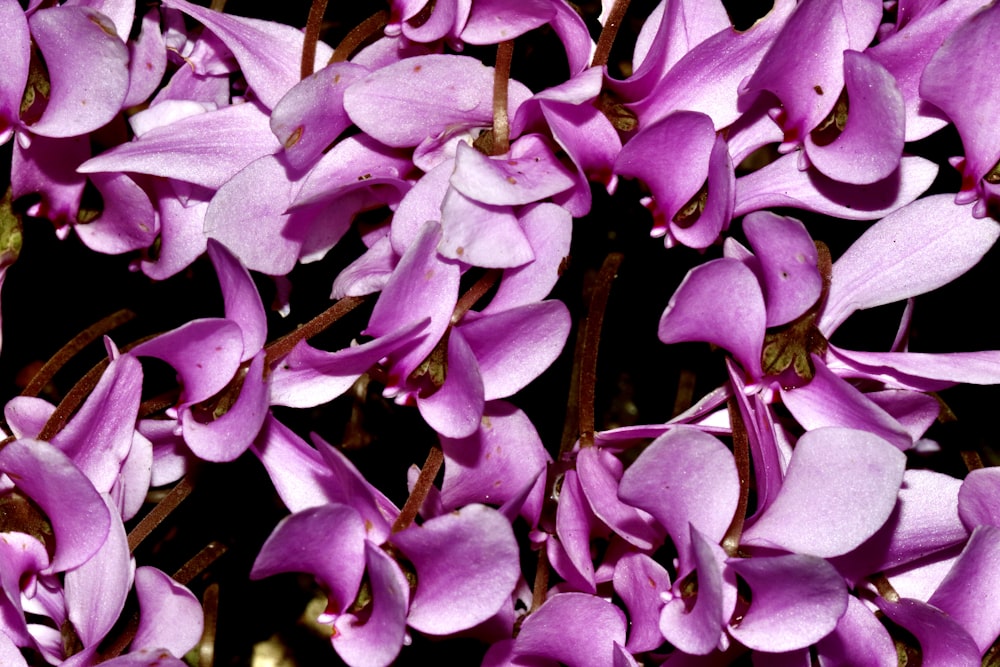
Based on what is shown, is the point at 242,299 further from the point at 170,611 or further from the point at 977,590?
the point at 977,590

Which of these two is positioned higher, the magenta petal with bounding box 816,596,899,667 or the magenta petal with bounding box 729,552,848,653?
the magenta petal with bounding box 729,552,848,653

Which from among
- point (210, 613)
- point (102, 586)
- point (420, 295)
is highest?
point (420, 295)

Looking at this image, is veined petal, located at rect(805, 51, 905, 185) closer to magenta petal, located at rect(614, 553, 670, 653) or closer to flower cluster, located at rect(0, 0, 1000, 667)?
flower cluster, located at rect(0, 0, 1000, 667)

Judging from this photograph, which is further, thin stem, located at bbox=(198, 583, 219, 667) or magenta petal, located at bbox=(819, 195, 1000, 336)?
thin stem, located at bbox=(198, 583, 219, 667)

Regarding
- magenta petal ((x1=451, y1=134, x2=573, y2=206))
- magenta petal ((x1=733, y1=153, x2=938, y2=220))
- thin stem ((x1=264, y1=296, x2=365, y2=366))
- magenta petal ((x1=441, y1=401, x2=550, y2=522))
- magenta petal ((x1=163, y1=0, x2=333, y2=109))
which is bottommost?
magenta petal ((x1=441, y1=401, x2=550, y2=522))

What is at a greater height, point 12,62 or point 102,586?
point 12,62

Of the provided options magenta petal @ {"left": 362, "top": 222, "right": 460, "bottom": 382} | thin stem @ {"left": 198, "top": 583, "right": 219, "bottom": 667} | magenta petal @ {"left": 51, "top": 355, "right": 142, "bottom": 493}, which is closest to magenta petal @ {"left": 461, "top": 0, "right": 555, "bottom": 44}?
magenta petal @ {"left": 362, "top": 222, "right": 460, "bottom": 382}

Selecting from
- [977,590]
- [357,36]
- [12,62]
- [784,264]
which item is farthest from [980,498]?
[12,62]
